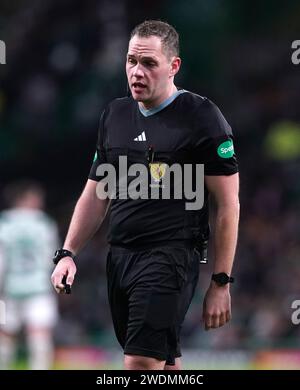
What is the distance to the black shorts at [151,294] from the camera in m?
5.23

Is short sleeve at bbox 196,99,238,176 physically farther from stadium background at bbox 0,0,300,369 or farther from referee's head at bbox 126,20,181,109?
stadium background at bbox 0,0,300,369

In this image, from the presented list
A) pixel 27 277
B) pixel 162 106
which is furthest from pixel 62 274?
pixel 27 277

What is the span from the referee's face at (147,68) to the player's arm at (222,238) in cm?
51

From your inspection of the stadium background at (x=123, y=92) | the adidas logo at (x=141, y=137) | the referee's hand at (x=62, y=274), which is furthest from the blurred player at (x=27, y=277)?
the adidas logo at (x=141, y=137)

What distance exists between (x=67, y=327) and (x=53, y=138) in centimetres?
306

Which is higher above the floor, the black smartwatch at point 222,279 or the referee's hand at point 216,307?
the black smartwatch at point 222,279

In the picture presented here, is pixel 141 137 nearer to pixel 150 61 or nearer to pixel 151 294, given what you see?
pixel 150 61

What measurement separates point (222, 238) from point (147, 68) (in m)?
0.91

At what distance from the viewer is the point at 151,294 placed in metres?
5.25

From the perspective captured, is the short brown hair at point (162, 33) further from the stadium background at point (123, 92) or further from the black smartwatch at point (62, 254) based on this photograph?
the stadium background at point (123, 92)

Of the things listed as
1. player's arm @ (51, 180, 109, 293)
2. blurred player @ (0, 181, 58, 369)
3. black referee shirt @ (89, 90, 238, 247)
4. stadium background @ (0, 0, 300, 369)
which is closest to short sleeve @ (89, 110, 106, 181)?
player's arm @ (51, 180, 109, 293)
